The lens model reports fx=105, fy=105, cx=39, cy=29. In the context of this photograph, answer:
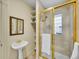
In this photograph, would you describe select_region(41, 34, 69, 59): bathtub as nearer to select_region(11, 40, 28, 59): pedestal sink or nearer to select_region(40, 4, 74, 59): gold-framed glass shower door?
select_region(40, 4, 74, 59): gold-framed glass shower door

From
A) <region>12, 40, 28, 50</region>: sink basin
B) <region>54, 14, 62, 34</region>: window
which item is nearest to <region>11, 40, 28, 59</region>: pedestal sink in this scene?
<region>12, 40, 28, 50</region>: sink basin

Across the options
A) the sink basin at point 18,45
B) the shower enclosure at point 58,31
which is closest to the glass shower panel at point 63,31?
the shower enclosure at point 58,31

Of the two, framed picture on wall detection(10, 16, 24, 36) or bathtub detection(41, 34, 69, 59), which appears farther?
framed picture on wall detection(10, 16, 24, 36)

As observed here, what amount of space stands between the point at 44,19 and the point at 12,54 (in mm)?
1400

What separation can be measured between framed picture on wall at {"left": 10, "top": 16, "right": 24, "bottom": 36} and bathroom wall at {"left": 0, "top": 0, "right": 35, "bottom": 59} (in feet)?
0.40

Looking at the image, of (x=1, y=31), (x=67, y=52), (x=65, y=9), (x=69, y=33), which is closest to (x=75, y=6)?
(x=65, y=9)

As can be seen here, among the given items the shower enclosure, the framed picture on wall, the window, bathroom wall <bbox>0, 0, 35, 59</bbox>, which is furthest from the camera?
the framed picture on wall

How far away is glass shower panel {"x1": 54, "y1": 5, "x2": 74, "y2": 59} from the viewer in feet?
6.63

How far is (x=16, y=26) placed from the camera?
3.30 meters

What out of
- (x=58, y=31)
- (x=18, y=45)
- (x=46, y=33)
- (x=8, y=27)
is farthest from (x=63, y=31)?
(x=18, y=45)

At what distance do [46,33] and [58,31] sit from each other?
0.53 m

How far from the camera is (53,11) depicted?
2.55m

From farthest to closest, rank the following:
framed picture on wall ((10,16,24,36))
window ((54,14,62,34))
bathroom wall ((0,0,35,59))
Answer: framed picture on wall ((10,16,24,36)) < bathroom wall ((0,0,35,59)) < window ((54,14,62,34))

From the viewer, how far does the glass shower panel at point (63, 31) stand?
2.02 meters
